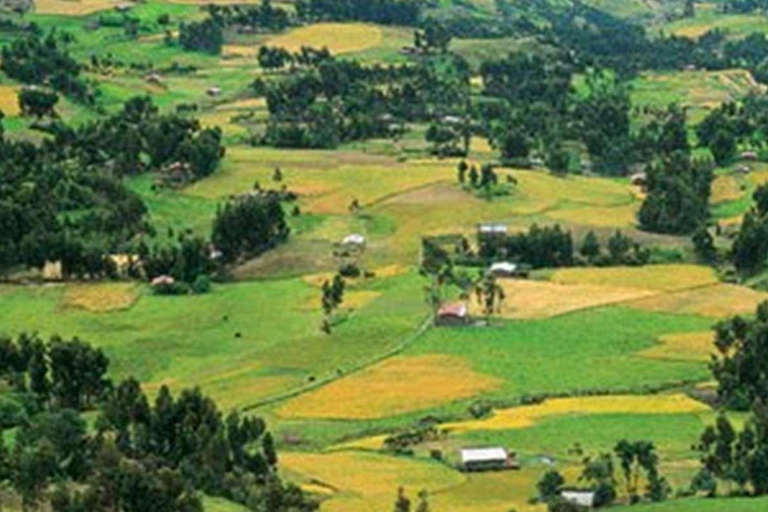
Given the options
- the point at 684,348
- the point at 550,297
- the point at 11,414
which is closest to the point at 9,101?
the point at 550,297

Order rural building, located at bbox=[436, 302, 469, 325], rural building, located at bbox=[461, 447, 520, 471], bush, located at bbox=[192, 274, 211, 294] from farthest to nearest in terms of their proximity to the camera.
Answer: bush, located at bbox=[192, 274, 211, 294], rural building, located at bbox=[436, 302, 469, 325], rural building, located at bbox=[461, 447, 520, 471]

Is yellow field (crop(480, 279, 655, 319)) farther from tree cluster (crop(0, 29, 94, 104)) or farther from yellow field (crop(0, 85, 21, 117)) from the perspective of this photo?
tree cluster (crop(0, 29, 94, 104))

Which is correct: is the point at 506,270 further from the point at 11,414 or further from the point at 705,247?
the point at 11,414

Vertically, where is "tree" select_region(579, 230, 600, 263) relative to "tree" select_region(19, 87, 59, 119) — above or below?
below

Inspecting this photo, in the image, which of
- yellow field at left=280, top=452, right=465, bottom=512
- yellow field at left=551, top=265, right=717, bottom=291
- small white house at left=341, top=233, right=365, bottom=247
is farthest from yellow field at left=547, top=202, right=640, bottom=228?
yellow field at left=280, top=452, right=465, bottom=512

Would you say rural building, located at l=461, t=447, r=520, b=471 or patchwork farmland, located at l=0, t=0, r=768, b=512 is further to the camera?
rural building, located at l=461, t=447, r=520, b=471

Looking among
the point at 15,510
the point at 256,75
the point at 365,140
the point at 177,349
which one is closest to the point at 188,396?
the point at 15,510
